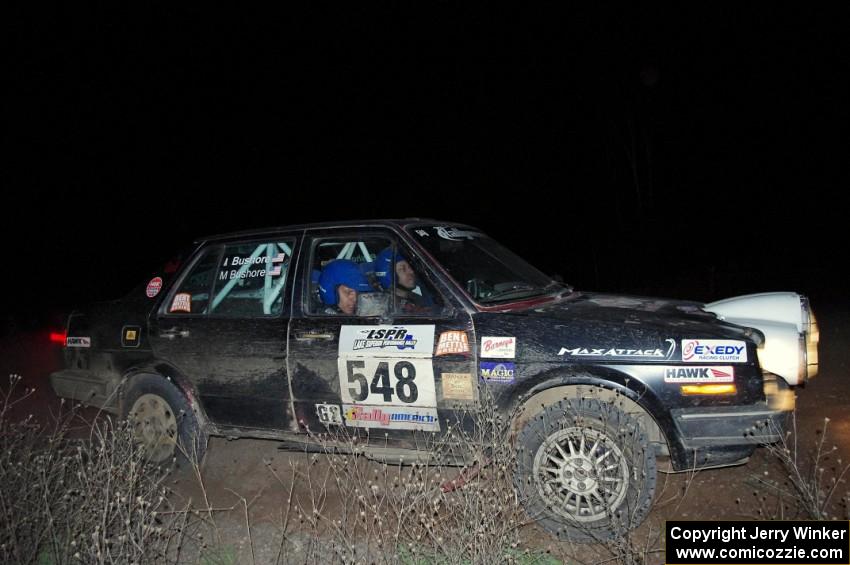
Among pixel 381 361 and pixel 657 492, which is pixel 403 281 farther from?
pixel 657 492

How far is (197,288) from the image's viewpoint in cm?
473

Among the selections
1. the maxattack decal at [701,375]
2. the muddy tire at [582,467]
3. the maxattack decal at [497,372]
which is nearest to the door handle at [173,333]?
the maxattack decal at [497,372]

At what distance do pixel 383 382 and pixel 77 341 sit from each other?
9.58 ft

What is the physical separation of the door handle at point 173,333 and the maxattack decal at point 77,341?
33.0 inches

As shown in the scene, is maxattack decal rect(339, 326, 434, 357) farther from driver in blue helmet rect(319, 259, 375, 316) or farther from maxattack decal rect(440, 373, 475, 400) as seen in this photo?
driver in blue helmet rect(319, 259, 375, 316)

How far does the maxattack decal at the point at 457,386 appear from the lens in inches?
142

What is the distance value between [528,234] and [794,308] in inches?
1145

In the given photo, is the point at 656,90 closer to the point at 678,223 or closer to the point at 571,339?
the point at 678,223

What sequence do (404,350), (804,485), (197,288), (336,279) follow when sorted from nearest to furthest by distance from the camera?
(804,485), (404,350), (336,279), (197,288)

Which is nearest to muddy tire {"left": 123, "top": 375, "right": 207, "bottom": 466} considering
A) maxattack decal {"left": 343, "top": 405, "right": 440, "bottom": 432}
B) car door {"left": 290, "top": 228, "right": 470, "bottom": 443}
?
car door {"left": 290, "top": 228, "right": 470, "bottom": 443}

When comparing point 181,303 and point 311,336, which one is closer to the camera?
point 311,336

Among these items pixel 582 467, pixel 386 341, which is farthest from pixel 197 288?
pixel 582 467

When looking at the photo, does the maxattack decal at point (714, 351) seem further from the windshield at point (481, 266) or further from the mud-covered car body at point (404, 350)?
the windshield at point (481, 266)

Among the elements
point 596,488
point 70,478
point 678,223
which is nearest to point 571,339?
point 596,488
